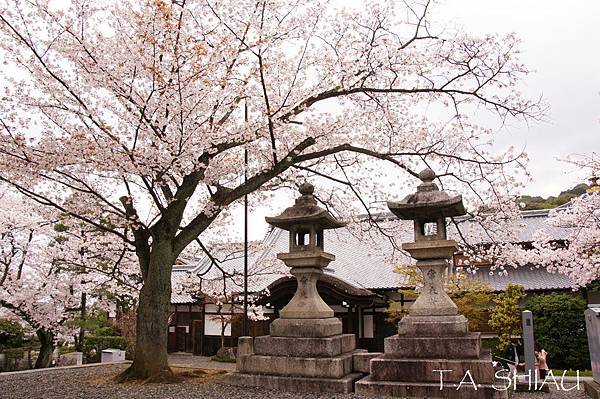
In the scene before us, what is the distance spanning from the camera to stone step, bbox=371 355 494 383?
6.65m

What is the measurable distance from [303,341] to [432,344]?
2.08 meters

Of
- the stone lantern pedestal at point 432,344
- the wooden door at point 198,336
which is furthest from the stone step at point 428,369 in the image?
the wooden door at point 198,336

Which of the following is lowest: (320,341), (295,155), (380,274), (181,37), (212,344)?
(212,344)

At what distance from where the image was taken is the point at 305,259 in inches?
331

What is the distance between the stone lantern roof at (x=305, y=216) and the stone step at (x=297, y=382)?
267 cm

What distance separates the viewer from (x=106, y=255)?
1328cm

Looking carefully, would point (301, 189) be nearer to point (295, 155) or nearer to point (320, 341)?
point (295, 155)

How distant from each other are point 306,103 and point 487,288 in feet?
33.1

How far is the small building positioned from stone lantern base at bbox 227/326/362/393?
5.29 meters

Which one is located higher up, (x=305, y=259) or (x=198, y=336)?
(x=305, y=259)

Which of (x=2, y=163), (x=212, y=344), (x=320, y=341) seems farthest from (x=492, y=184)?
(x=212, y=344)

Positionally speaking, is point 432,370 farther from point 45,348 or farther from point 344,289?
point 45,348

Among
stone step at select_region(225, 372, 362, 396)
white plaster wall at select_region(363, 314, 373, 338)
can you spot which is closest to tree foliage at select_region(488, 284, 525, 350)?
white plaster wall at select_region(363, 314, 373, 338)

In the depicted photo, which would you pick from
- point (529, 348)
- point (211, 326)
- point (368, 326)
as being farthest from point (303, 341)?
point (211, 326)
